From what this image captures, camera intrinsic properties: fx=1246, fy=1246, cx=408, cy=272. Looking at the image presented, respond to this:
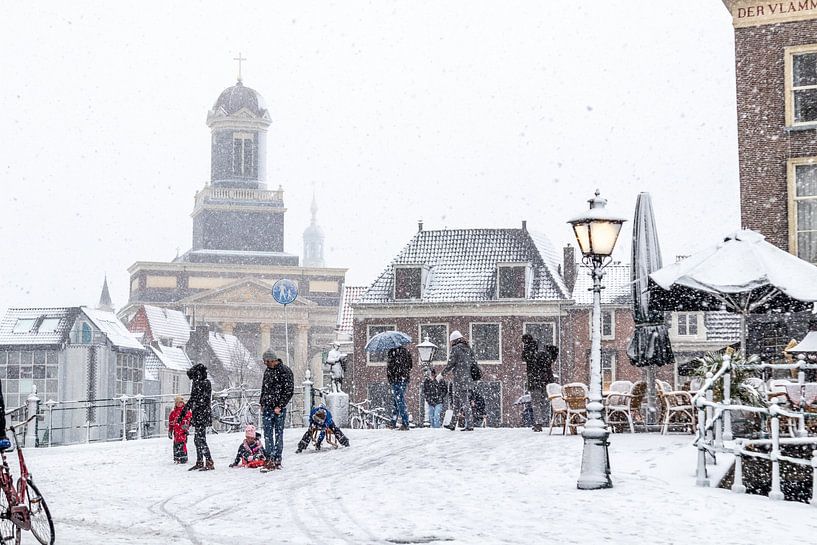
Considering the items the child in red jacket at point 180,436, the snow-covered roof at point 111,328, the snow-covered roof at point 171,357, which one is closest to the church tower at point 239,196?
the snow-covered roof at point 171,357

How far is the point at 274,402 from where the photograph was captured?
1719cm

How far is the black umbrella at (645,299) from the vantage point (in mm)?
20062

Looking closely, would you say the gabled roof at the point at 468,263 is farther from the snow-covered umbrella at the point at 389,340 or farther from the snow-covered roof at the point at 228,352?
the snow-covered roof at the point at 228,352

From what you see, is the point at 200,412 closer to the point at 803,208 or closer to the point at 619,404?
the point at 619,404

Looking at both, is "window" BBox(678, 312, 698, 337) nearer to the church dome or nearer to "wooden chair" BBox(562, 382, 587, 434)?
"wooden chair" BBox(562, 382, 587, 434)

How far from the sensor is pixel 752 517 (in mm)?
11094

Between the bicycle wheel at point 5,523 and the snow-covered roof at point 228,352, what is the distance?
6913 centimetres

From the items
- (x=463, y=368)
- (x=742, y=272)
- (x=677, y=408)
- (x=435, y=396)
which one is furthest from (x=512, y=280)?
(x=742, y=272)

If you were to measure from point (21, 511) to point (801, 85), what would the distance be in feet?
63.6

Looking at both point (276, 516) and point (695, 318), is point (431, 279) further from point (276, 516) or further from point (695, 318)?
point (276, 516)

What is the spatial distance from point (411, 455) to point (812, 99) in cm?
1213

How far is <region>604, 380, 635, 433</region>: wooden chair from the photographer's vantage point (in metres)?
20.0

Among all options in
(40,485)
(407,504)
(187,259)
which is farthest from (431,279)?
(187,259)

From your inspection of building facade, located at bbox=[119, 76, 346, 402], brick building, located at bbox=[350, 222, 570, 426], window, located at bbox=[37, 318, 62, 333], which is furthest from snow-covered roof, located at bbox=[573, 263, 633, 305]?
building facade, located at bbox=[119, 76, 346, 402]
